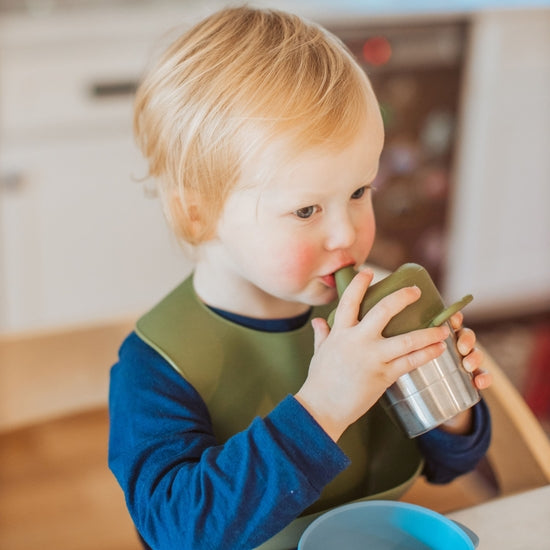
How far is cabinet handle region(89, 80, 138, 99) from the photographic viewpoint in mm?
1938

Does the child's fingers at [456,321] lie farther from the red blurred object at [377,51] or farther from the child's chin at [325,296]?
the red blurred object at [377,51]

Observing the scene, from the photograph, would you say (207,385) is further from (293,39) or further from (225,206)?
(293,39)

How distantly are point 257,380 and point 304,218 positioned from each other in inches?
6.9

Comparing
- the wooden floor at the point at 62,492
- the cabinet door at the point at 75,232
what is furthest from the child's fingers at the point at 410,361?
the cabinet door at the point at 75,232

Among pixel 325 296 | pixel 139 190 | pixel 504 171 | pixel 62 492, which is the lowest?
pixel 62 492

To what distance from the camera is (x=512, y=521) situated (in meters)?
0.68

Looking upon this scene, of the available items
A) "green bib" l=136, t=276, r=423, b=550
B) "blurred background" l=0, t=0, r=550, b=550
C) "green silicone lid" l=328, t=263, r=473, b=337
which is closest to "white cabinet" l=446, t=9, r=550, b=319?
"blurred background" l=0, t=0, r=550, b=550

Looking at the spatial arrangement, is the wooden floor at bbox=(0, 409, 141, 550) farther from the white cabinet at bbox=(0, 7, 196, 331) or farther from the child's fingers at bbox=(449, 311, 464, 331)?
the child's fingers at bbox=(449, 311, 464, 331)

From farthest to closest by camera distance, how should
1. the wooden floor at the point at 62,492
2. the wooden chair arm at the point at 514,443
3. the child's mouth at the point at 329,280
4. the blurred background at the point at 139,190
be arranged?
the blurred background at the point at 139,190, the wooden floor at the point at 62,492, the wooden chair arm at the point at 514,443, the child's mouth at the point at 329,280

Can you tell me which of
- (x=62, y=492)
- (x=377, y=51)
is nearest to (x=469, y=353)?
(x=62, y=492)

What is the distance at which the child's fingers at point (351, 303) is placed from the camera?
0.63 meters

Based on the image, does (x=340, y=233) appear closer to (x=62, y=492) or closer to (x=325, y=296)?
(x=325, y=296)

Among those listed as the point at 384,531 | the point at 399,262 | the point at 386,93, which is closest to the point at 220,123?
the point at 384,531

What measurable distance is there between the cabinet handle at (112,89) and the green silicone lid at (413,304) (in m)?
1.44
